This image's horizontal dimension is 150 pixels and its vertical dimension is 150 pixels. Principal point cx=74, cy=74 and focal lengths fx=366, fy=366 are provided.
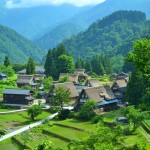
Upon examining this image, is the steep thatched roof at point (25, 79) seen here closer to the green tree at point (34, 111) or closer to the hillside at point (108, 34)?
the green tree at point (34, 111)

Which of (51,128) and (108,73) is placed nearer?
(51,128)

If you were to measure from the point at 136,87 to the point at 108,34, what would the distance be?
125m

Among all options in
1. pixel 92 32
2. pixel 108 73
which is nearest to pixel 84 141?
pixel 108 73

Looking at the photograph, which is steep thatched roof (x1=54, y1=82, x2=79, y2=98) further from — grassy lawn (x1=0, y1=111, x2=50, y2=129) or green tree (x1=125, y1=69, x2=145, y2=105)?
green tree (x1=125, y1=69, x2=145, y2=105)

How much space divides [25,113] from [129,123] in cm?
1762

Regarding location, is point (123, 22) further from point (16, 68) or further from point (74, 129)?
point (74, 129)

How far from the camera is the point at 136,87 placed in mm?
48562

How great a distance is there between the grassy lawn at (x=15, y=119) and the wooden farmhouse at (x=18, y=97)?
547cm

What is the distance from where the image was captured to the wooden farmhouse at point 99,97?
50312 mm

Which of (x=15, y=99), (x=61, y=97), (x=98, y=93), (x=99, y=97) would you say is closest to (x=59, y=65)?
(x=15, y=99)

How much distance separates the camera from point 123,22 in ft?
593

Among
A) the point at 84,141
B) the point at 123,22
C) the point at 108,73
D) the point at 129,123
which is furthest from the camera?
the point at 123,22

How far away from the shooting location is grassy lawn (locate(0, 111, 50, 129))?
45.2m

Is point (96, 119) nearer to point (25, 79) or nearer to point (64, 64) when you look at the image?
point (25, 79)
